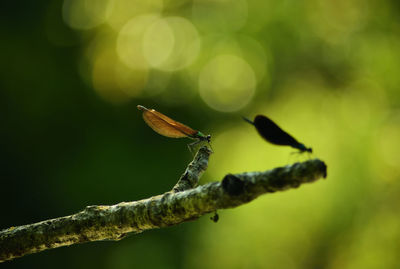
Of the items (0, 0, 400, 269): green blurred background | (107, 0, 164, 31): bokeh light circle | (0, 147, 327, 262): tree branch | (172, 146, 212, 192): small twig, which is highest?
(107, 0, 164, 31): bokeh light circle

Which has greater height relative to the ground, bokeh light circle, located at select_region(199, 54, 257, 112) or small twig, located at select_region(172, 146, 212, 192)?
bokeh light circle, located at select_region(199, 54, 257, 112)

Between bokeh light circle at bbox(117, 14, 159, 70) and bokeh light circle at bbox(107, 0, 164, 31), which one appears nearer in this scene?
bokeh light circle at bbox(117, 14, 159, 70)

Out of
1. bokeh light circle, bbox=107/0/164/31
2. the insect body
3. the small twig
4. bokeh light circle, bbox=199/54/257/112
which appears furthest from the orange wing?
bokeh light circle, bbox=107/0/164/31

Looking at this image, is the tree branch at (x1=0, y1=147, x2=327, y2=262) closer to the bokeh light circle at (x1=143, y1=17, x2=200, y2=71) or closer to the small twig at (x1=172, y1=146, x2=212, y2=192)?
the small twig at (x1=172, y1=146, x2=212, y2=192)

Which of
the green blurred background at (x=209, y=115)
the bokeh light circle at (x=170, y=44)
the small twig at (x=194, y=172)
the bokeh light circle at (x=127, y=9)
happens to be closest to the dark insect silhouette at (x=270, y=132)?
the small twig at (x=194, y=172)

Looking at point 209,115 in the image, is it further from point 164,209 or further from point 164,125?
point 164,209

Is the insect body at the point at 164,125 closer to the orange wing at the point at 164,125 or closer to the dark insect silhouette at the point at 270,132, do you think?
the orange wing at the point at 164,125

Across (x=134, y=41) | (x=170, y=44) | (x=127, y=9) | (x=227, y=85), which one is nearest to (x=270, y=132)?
(x=227, y=85)
